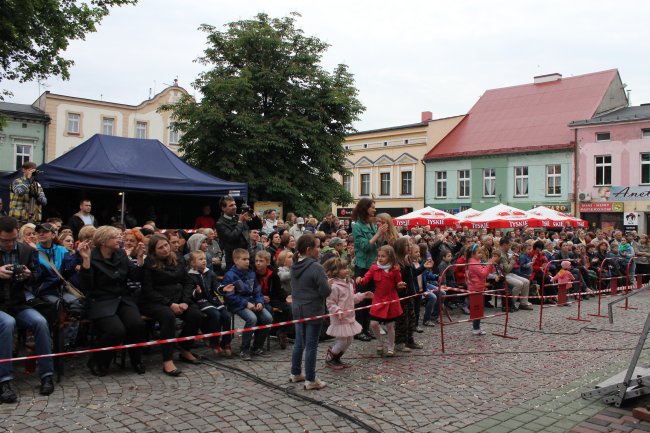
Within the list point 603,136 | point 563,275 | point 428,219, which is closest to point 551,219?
point 428,219

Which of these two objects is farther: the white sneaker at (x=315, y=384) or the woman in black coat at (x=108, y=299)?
the woman in black coat at (x=108, y=299)

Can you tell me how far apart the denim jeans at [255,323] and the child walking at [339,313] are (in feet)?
3.16

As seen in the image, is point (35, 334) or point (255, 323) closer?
point (35, 334)

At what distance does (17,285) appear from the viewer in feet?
19.4

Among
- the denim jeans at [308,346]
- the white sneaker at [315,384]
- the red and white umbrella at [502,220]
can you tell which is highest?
the red and white umbrella at [502,220]

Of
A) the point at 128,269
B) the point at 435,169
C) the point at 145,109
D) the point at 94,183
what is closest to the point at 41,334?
the point at 128,269

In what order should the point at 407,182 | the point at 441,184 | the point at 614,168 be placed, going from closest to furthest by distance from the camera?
the point at 614,168, the point at 441,184, the point at 407,182

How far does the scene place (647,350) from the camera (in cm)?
823

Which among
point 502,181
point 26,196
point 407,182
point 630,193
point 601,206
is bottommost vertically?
point 26,196

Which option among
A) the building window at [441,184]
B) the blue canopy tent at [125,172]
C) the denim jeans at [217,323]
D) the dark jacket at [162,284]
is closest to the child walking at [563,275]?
the blue canopy tent at [125,172]

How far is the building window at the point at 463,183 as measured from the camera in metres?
40.0

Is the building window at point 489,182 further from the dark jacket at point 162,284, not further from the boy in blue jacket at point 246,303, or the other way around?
the dark jacket at point 162,284

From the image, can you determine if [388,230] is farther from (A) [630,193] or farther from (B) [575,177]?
(B) [575,177]

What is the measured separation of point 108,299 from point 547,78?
1603 inches
